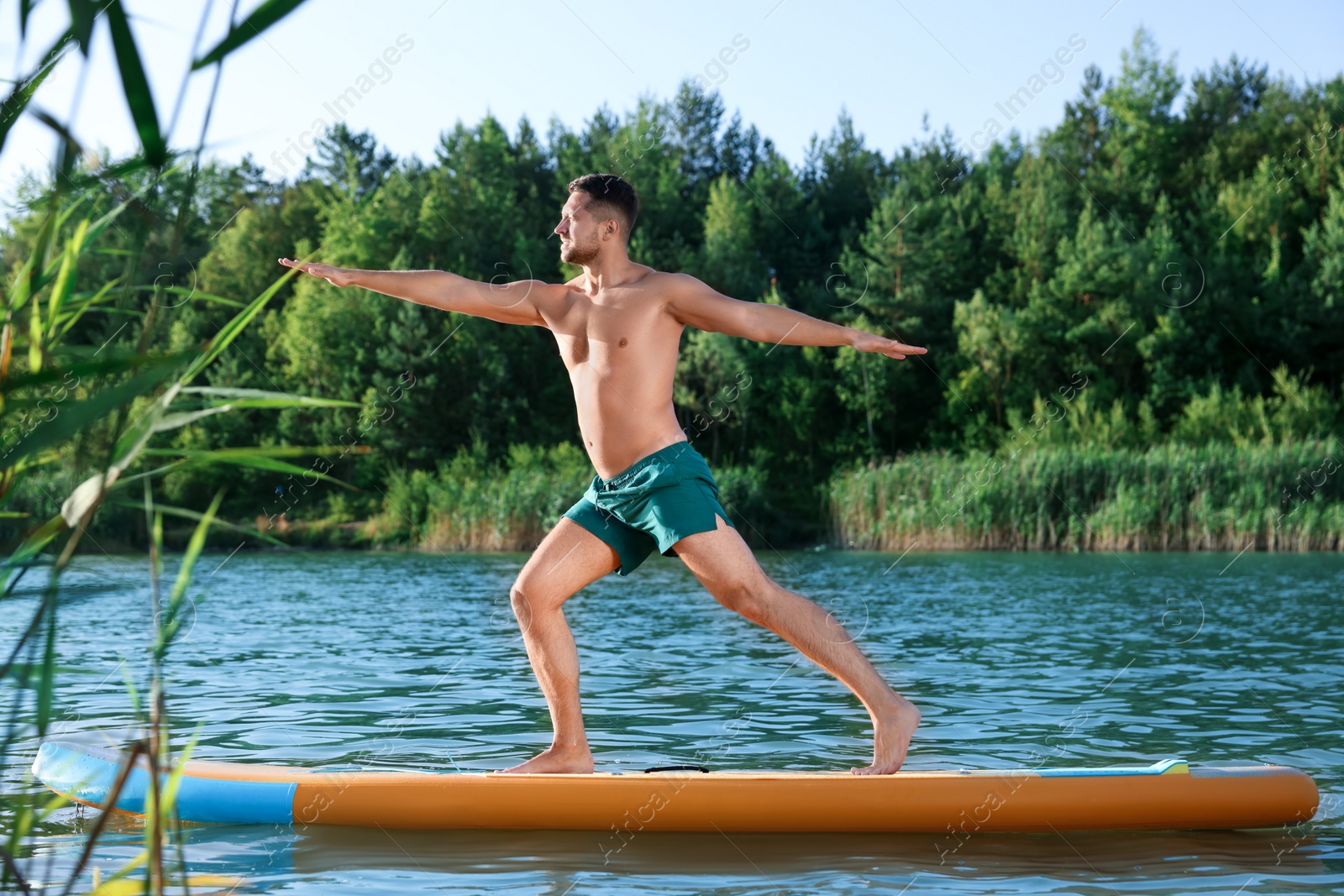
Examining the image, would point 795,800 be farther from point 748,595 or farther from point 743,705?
point 743,705

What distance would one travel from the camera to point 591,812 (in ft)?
15.4

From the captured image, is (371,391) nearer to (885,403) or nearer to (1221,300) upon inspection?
(885,403)

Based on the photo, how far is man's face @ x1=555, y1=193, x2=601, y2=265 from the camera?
5055mm

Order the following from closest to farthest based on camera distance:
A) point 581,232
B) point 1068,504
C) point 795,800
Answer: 1. point 795,800
2. point 581,232
3. point 1068,504

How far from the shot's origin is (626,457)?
16.1 ft

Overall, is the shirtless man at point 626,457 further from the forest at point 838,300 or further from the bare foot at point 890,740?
the forest at point 838,300

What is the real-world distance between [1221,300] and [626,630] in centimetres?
3572

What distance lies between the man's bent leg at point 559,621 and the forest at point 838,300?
83.9ft

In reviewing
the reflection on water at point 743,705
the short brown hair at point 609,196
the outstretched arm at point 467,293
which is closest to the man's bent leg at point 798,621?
the reflection on water at point 743,705

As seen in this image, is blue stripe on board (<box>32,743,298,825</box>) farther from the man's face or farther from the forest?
the forest

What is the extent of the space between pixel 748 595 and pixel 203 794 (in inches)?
79.2

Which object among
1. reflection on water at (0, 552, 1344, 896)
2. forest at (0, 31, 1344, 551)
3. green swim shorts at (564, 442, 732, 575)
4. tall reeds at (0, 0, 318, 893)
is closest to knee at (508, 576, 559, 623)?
green swim shorts at (564, 442, 732, 575)

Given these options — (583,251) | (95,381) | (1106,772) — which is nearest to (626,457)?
(583,251)

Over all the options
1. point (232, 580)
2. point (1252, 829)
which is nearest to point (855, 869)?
point (1252, 829)
